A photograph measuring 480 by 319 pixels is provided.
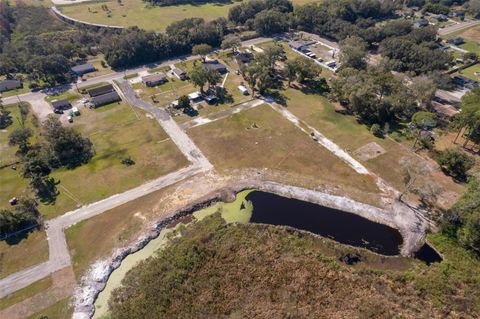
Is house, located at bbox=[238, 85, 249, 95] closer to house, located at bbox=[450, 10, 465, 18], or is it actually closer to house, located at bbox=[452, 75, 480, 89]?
house, located at bbox=[452, 75, 480, 89]

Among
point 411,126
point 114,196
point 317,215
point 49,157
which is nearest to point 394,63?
point 411,126

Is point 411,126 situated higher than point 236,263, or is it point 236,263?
point 411,126

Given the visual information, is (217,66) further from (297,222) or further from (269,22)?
(297,222)

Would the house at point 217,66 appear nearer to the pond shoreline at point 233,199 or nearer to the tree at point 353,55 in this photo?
the tree at point 353,55

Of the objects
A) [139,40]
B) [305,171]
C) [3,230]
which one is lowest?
[3,230]

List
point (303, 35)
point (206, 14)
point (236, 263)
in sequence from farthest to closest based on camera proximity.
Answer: point (206, 14) → point (303, 35) → point (236, 263)

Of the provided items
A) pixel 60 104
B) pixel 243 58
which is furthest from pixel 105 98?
pixel 243 58

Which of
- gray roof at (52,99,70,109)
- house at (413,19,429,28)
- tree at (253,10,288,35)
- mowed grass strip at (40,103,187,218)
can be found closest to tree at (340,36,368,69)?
tree at (253,10,288,35)

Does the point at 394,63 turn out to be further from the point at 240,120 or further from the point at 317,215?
the point at 317,215
